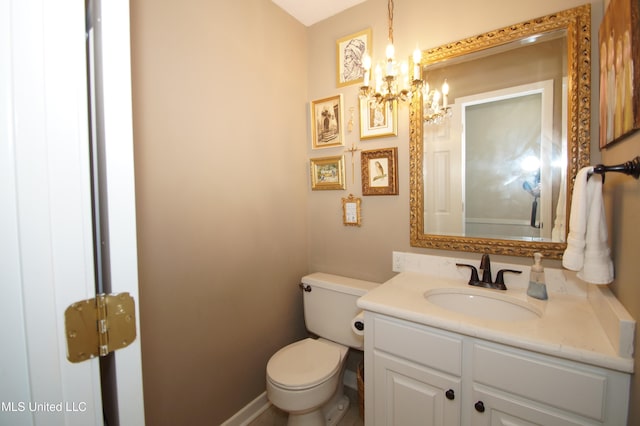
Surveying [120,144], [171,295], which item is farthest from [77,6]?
[171,295]

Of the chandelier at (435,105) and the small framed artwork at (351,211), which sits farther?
the small framed artwork at (351,211)

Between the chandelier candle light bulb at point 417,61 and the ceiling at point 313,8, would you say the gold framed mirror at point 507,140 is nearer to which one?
the chandelier candle light bulb at point 417,61

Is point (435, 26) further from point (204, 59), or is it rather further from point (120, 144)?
point (120, 144)

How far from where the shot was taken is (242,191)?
64.0 inches

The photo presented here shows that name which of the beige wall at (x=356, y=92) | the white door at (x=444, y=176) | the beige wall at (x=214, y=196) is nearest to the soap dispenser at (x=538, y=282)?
the beige wall at (x=356, y=92)

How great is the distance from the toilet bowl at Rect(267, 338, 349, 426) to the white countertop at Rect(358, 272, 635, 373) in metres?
0.49

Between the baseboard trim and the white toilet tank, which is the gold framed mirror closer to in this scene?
the white toilet tank

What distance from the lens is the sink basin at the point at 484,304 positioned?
1.24m

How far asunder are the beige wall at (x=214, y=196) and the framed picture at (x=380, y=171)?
502mm

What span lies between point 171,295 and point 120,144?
0.91 m

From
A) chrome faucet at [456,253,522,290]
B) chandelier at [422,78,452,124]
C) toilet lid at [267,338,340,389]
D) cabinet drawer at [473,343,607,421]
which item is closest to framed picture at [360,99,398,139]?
chandelier at [422,78,452,124]

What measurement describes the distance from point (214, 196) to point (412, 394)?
1299 millimetres

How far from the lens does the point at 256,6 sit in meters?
1.68

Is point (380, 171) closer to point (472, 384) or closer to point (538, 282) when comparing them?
point (538, 282)
